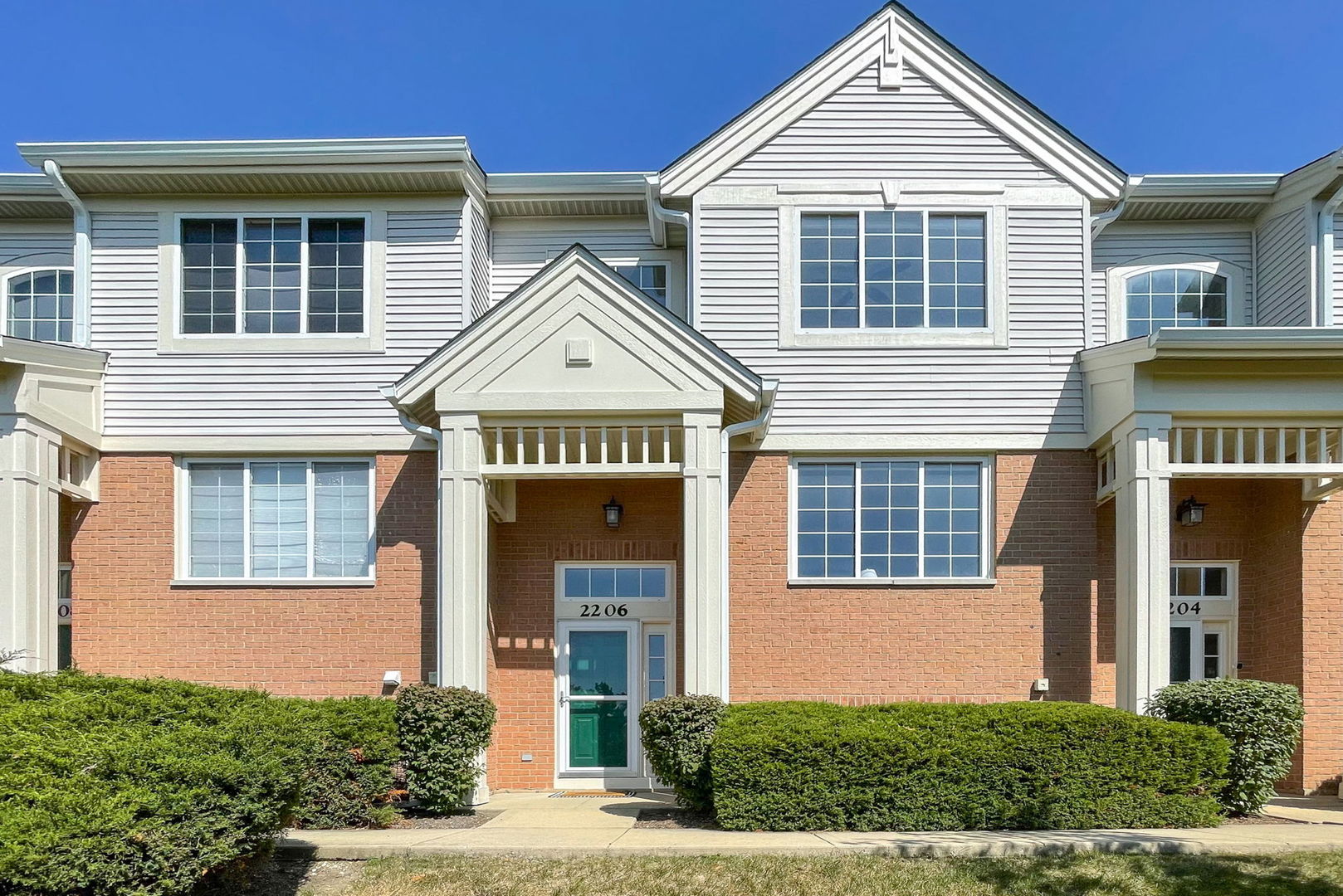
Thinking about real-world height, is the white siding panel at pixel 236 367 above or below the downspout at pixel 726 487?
above

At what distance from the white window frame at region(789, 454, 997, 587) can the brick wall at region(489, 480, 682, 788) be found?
1339 mm

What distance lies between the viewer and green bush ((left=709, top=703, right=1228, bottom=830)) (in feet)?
35.2

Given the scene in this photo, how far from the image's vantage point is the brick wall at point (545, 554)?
14117 mm

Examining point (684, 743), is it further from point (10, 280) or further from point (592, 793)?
point (10, 280)

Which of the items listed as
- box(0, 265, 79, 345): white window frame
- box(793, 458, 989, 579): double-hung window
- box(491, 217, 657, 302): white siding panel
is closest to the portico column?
box(491, 217, 657, 302): white siding panel

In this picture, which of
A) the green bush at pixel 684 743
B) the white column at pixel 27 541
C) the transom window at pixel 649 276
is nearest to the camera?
the green bush at pixel 684 743

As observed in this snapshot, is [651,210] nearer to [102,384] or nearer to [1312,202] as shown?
[102,384]

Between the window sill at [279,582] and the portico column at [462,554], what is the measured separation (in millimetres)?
1823

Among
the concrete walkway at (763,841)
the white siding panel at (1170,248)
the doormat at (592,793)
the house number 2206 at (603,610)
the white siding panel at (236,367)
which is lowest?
the doormat at (592,793)

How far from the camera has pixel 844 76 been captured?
46.9 ft

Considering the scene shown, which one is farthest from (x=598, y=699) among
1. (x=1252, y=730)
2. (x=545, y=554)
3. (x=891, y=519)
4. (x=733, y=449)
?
(x=1252, y=730)

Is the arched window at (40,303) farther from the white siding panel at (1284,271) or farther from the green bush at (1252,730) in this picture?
the white siding panel at (1284,271)

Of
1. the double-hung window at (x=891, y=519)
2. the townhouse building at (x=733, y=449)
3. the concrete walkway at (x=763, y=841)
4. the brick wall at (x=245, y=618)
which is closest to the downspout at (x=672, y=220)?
the townhouse building at (x=733, y=449)

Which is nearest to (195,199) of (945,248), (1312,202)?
(945,248)
